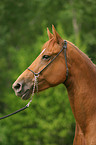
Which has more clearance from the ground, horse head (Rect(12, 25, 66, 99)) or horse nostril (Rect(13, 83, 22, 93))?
horse head (Rect(12, 25, 66, 99))

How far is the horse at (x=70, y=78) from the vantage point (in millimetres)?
3590

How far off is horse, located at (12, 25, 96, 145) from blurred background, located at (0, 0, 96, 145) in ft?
2.88

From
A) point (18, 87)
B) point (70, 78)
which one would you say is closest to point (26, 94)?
point (18, 87)

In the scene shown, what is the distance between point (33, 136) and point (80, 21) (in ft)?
39.6

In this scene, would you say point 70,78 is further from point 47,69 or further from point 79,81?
point 47,69

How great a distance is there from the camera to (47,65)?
145 inches

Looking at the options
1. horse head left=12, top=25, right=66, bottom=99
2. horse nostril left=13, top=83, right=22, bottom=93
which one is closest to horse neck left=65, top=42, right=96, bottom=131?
horse head left=12, top=25, right=66, bottom=99

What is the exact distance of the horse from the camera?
11.8 feet

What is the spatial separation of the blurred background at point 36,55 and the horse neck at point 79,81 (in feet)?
2.73

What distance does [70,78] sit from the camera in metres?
3.67

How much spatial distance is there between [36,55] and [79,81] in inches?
447

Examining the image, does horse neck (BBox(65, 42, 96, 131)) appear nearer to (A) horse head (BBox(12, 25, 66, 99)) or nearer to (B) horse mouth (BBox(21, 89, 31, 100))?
(A) horse head (BBox(12, 25, 66, 99))

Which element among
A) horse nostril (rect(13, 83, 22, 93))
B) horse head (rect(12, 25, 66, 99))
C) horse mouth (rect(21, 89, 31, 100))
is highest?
horse head (rect(12, 25, 66, 99))

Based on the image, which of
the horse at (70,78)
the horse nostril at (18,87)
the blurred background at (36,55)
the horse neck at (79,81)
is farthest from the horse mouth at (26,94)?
the blurred background at (36,55)
